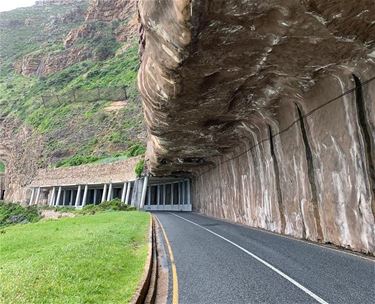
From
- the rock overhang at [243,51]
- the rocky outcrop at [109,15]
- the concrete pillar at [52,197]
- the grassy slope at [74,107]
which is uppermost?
the rocky outcrop at [109,15]

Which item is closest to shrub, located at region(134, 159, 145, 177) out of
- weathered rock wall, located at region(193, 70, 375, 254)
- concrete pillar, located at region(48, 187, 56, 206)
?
concrete pillar, located at region(48, 187, 56, 206)

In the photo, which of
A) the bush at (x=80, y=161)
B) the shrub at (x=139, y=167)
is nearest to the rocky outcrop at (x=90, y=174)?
the shrub at (x=139, y=167)

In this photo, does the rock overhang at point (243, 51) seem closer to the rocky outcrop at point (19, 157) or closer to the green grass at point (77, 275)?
the green grass at point (77, 275)

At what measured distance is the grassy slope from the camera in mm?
78375

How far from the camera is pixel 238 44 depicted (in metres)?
10.1

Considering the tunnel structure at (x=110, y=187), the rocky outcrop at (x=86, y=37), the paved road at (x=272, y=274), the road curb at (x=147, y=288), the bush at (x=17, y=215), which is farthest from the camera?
the rocky outcrop at (x=86, y=37)

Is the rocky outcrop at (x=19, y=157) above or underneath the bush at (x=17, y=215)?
above

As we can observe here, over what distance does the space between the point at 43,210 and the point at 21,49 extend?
11143cm

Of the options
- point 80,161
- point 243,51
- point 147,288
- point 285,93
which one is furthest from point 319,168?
point 80,161

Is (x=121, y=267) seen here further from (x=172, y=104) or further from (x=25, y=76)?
(x=25, y=76)

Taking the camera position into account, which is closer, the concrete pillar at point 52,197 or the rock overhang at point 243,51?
the rock overhang at point 243,51

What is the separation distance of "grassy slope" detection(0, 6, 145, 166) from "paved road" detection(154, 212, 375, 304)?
57166 millimetres

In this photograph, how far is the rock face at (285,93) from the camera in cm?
881

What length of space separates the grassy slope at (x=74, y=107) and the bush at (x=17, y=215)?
43.4 ft
